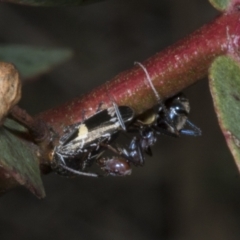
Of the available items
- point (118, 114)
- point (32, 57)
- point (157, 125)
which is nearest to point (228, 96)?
point (118, 114)

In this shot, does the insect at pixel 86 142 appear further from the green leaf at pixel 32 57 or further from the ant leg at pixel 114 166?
the green leaf at pixel 32 57

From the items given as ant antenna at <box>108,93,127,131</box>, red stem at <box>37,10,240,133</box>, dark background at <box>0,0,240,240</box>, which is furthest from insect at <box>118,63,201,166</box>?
dark background at <box>0,0,240,240</box>

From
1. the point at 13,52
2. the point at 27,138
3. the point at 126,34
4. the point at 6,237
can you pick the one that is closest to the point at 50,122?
the point at 27,138

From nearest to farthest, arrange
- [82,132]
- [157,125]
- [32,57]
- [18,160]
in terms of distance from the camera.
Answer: [18,160] → [82,132] → [157,125] → [32,57]

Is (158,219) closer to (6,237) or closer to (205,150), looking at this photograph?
(205,150)

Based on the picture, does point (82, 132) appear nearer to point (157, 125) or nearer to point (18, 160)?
point (157, 125)

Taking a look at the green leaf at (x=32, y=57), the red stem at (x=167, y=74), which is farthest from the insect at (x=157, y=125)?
the green leaf at (x=32, y=57)
